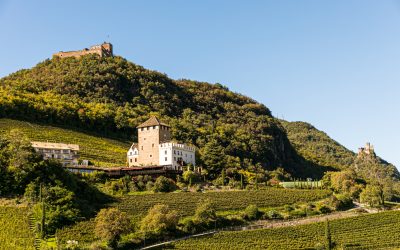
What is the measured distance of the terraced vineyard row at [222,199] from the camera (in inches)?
2761

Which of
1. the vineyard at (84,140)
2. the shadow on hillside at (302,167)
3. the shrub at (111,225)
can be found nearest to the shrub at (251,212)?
the shrub at (111,225)

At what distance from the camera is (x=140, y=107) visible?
129 meters

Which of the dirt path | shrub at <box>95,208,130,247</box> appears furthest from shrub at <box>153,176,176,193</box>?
shrub at <box>95,208,130,247</box>

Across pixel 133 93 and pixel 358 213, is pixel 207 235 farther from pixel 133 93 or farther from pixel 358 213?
pixel 133 93

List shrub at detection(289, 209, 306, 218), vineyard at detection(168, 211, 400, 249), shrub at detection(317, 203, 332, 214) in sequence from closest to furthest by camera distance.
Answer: vineyard at detection(168, 211, 400, 249), shrub at detection(289, 209, 306, 218), shrub at detection(317, 203, 332, 214)

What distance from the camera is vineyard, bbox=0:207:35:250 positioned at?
5700 centimetres

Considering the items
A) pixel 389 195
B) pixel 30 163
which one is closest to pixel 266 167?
pixel 389 195

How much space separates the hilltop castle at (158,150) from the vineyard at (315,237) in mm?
21946

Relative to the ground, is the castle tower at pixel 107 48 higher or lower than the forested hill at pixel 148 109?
higher

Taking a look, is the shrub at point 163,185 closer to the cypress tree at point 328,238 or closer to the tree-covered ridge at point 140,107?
the tree-covered ridge at point 140,107

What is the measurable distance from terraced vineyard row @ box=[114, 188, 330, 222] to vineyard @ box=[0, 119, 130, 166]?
16.0 meters

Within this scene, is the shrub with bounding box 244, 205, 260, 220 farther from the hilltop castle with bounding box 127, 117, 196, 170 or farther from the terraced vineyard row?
the hilltop castle with bounding box 127, 117, 196, 170

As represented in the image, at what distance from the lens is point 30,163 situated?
227 feet

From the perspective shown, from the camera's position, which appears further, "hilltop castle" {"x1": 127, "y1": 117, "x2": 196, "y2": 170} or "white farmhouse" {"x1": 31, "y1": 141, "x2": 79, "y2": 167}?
"hilltop castle" {"x1": 127, "y1": 117, "x2": 196, "y2": 170}
